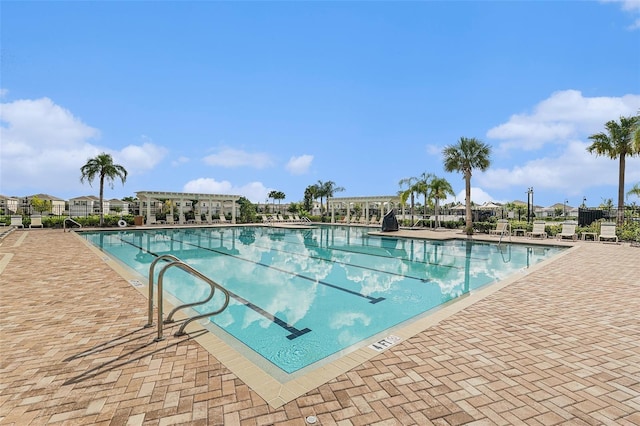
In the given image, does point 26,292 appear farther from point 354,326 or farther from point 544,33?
point 544,33

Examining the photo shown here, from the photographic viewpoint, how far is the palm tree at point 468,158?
1839cm

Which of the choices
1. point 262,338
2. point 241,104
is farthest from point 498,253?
point 241,104

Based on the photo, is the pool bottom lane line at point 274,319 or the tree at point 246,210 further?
the tree at point 246,210

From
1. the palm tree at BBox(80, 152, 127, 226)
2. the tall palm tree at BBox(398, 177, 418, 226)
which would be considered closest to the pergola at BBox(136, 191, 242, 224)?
the palm tree at BBox(80, 152, 127, 226)

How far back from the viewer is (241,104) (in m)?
20.5

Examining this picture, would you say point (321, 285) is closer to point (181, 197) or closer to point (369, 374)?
point (369, 374)

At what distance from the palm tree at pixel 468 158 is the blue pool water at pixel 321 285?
602cm

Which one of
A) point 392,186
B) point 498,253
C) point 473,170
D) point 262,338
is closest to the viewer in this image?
point 262,338

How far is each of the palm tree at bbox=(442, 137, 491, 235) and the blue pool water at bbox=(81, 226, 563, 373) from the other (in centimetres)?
602

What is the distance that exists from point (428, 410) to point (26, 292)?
21.8ft

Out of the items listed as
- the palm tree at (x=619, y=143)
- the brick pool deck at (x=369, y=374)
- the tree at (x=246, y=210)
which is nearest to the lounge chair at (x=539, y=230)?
the palm tree at (x=619, y=143)

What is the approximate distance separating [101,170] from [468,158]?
1025 inches

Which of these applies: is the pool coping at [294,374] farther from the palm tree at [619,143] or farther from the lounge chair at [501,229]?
the palm tree at [619,143]

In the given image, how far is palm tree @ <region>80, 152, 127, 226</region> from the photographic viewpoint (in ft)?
74.6
